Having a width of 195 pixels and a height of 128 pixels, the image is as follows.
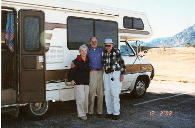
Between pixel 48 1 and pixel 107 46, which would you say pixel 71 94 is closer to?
pixel 107 46

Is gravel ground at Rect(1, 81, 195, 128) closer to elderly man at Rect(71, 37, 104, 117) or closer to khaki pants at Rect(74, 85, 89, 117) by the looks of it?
khaki pants at Rect(74, 85, 89, 117)

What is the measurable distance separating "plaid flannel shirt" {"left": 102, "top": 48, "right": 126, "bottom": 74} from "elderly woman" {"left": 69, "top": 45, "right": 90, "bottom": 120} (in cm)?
42

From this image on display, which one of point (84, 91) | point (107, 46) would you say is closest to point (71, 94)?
point (84, 91)

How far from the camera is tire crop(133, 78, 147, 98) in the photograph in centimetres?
920

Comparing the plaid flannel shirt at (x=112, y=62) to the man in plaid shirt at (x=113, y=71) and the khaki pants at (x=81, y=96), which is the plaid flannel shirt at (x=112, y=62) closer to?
the man in plaid shirt at (x=113, y=71)

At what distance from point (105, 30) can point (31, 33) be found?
2.28 m

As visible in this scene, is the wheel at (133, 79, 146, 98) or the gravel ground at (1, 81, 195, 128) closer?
the gravel ground at (1, 81, 195, 128)

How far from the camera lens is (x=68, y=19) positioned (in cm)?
690

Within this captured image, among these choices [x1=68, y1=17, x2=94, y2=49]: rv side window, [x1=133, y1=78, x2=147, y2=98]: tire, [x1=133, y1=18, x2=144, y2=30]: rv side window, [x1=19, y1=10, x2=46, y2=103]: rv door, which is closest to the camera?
[x1=19, y1=10, x2=46, y2=103]: rv door

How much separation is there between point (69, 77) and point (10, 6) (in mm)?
1968

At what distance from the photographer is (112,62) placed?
662 centimetres
